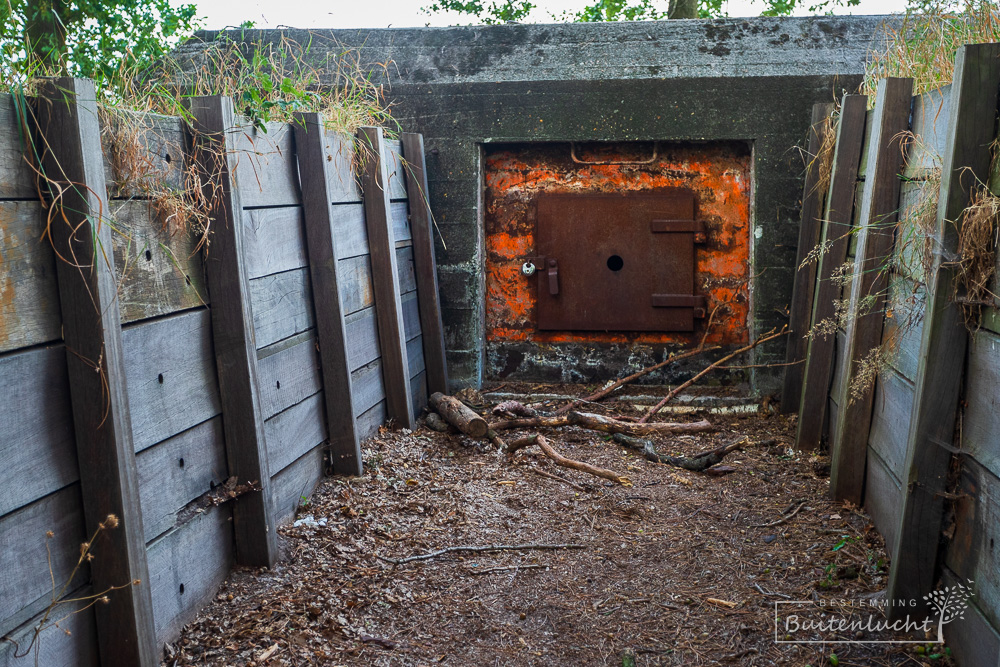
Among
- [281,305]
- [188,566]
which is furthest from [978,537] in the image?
[281,305]

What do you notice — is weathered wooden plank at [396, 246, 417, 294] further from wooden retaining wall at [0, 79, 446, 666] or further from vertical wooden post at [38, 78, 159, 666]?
vertical wooden post at [38, 78, 159, 666]

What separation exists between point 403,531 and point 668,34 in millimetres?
4380

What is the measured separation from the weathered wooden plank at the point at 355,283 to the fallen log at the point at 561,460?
1.25m

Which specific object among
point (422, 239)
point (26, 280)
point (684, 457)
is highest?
point (26, 280)

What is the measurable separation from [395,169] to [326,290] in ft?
5.53

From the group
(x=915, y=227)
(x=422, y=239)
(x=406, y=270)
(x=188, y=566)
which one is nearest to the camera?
(x=188, y=566)

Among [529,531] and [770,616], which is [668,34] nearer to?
[529,531]

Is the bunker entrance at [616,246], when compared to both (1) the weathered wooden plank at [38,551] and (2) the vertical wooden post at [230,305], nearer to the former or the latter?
(2) the vertical wooden post at [230,305]

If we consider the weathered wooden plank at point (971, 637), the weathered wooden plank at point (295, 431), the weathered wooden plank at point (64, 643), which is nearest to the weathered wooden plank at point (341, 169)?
the weathered wooden plank at point (295, 431)

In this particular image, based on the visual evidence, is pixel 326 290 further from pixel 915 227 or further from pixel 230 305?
pixel 915 227

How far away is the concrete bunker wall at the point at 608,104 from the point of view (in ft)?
18.0

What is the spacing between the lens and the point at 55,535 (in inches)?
81.5

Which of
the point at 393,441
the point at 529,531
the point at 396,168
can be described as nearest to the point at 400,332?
the point at 393,441

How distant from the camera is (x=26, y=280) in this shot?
201 cm
